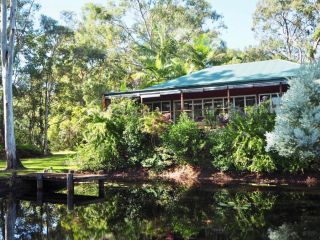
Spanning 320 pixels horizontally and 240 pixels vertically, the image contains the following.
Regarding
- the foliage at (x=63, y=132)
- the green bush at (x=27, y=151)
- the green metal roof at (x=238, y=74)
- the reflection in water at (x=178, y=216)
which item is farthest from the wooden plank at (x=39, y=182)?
the foliage at (x=63, y=132)

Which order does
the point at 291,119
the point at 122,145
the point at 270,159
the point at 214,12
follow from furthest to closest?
the point at 214,12 < the point at 122,145 < the point at 270,159 < the point at 291,119

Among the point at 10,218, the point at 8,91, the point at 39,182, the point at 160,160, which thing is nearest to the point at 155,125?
the point at 160,160

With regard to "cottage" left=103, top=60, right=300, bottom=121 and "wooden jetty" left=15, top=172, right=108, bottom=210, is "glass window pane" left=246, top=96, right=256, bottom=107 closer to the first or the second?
"cottage" left=103, top=60, right=300, bottom=121

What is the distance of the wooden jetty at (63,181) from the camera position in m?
13.8

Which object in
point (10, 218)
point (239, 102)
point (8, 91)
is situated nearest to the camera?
point (10, 218)

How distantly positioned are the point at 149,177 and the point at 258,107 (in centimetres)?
602

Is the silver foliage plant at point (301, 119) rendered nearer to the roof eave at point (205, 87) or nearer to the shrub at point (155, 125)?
the roof eave at point (205, 87)

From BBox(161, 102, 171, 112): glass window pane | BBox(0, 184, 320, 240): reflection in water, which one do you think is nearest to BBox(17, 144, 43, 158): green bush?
BBox(161, 102, 171, 112): glass window pane

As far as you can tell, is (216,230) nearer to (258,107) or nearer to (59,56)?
(258,107)

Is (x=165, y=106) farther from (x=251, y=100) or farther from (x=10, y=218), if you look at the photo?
(x=10, y=218)

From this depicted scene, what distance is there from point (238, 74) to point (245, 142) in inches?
334

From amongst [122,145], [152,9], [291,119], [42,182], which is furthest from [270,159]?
[152,9]

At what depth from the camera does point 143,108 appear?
72.8ft

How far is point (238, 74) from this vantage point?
24.9 meters
